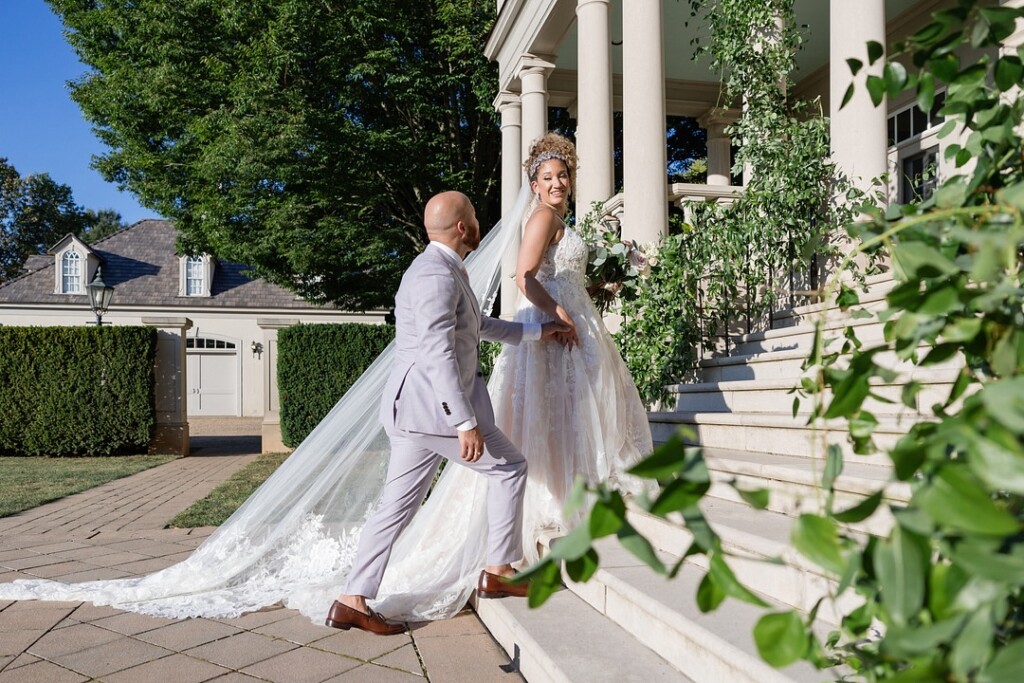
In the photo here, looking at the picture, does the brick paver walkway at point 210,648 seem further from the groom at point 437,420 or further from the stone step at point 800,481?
the stone step at point 800,481

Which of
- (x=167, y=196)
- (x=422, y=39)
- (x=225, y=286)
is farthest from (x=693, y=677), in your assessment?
(x=225, y=286)

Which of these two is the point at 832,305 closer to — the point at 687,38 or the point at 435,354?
the point at 435,354

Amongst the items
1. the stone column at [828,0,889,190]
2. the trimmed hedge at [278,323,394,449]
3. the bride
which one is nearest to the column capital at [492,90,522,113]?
the trimmed hedge at [278,323,394,449]

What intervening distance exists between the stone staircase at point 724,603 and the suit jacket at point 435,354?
901 millimetres

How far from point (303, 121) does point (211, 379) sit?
62.4 feet

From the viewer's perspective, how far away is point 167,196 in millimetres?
16641

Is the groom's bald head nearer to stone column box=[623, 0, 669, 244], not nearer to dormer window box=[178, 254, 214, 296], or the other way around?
stone column box=[623, 0, 669, 244]

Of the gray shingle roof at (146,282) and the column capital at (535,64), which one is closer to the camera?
the column capital at (535,64)

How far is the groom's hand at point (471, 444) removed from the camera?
3270mm

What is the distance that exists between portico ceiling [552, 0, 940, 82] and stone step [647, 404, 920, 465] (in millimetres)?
5685

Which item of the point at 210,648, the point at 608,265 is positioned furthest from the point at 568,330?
the point at 210,648

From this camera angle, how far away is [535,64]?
11.0 m

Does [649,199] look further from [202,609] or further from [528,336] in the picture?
[202,609]

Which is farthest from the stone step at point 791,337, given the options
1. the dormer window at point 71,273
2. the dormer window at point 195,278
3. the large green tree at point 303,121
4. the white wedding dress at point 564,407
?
the dormer window at point 71,273
